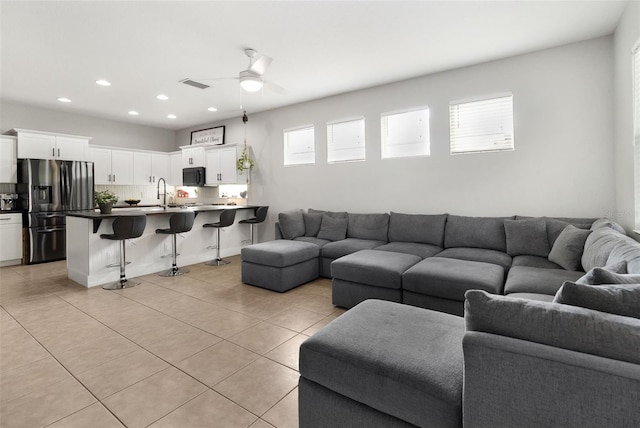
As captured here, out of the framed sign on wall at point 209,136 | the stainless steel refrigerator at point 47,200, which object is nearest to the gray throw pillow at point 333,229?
the framed sign on wall at point 209,136

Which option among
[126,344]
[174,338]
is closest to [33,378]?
[126,344]

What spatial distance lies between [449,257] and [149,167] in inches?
287

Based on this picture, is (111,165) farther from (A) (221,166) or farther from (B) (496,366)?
(B) (496,366)

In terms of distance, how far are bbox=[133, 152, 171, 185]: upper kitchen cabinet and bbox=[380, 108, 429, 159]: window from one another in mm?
5884

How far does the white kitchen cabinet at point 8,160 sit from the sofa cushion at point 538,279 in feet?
25.4

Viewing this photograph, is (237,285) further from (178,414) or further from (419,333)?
(419,333)

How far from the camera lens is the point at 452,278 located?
2.81m

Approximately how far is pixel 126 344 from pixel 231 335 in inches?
33.8

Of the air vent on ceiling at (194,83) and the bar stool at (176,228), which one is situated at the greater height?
the air vent on ceiling at (194,83)

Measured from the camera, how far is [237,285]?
4297mm

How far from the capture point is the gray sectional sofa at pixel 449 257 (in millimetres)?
2764

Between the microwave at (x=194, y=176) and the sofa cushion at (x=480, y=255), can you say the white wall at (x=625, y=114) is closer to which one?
the sofa cushion at (x=480, y=255)

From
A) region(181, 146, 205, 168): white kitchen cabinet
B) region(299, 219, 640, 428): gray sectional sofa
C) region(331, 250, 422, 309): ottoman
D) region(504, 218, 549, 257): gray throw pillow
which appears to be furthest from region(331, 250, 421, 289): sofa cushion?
region(181, 146, 205, 168): white kitchen cabinet

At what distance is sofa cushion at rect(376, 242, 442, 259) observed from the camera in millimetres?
3826
